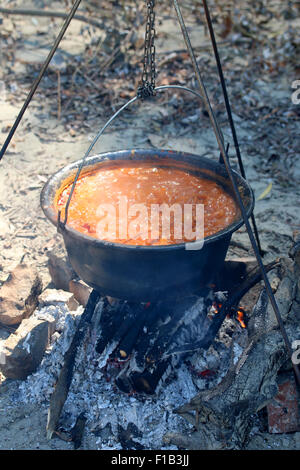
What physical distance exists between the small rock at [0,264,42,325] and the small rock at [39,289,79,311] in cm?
13

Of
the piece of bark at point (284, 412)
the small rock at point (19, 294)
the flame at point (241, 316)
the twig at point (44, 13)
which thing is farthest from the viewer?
the twig at point (44, 13)

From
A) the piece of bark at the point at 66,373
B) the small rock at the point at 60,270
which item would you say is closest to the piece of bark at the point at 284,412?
the piece of bark at the point at 66,373

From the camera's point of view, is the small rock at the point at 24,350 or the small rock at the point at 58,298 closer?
the small rock at the point at 24,350

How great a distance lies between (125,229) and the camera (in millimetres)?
2887

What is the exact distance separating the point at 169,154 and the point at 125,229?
993 millimetres

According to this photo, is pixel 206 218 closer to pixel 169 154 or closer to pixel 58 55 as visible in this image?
→ pixel 169 154

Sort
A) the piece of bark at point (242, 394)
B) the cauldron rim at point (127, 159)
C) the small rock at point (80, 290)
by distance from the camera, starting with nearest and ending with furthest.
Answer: the cauldron rim at point (127, 159)
the piece of bark at point (242, 394)
the small rock at point (80, 290)

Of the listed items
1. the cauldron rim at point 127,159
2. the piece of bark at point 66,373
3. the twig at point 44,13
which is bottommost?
the piece of bark at point 66,373

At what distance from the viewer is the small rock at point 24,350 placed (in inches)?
123

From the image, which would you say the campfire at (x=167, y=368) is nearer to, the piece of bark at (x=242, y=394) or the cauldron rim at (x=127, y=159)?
the piece of bark at (x=242, y=394)

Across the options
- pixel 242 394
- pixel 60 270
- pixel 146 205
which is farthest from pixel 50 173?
pixel 242 394

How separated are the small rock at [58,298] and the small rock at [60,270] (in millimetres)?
191
